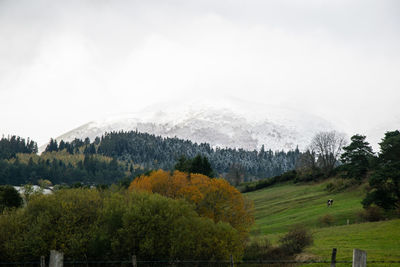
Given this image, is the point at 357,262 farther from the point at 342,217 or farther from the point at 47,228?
the point at 342,217

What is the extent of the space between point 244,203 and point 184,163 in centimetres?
5498

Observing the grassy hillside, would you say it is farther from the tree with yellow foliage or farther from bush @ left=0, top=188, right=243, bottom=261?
bush @ left=0, top=188, right=243, bottom=261

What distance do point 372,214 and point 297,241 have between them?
2187 cm

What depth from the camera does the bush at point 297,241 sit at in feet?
156

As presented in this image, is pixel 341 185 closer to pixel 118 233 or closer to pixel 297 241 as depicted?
pixel 297 241

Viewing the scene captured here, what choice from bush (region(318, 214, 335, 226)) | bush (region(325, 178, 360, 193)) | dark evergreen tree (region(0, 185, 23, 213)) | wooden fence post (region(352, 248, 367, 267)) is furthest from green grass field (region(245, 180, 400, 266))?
dark evergreen tree (region(0, 185, 23, 213))

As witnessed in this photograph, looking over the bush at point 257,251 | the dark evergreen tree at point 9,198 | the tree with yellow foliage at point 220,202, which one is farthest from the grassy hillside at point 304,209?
the dark evergreen tree at point 9,198

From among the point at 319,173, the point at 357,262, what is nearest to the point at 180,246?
the point at 357,262

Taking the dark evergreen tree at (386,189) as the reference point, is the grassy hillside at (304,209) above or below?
below

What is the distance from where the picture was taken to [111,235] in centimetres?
4359

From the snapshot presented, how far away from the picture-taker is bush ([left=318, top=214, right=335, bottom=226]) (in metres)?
66.9

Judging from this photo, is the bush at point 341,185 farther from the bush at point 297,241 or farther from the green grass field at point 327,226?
the bush at point 297,241

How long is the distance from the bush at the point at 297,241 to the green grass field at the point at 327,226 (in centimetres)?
102

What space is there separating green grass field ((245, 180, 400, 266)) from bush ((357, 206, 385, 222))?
67.0 inches
